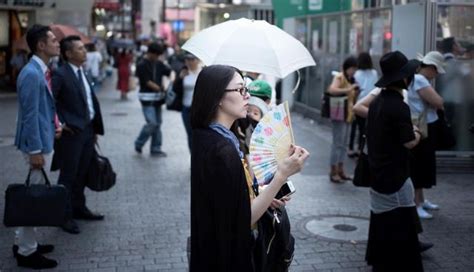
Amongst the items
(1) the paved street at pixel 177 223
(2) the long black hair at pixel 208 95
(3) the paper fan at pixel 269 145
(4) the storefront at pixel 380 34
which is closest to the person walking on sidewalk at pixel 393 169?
(1) the paved street at pixel 177 223

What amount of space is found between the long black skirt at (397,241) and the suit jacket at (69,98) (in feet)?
9.87

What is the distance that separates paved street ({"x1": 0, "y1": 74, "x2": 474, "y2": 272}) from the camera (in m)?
5.25

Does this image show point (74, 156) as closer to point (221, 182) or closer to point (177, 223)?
point (177, 223)

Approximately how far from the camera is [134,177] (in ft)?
Answer: 27.9

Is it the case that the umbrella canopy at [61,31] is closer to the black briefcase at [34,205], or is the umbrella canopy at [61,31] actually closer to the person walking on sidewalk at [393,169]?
the black briefcase at [34,205]

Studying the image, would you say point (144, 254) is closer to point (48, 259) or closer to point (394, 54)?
point (48, 259)

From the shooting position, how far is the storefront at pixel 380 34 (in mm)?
8898

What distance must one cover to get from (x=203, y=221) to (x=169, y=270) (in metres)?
2.45

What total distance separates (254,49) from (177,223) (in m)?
2.82

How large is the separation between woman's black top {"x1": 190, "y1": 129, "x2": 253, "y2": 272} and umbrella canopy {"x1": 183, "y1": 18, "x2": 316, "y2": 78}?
1.41 m

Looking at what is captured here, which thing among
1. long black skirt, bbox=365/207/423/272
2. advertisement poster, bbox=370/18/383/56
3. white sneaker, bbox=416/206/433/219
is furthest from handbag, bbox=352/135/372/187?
advertisement poster, bbox=370/18/383/56

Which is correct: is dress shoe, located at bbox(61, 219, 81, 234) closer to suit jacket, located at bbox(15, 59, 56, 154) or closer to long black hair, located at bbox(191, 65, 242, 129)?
suit jacket, located at bbox(15, 59, 56, 154)

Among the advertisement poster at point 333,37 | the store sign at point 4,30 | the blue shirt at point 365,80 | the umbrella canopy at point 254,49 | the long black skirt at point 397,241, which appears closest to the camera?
the umbrella canopy at point 254,49

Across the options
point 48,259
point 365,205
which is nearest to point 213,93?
point 48,259
